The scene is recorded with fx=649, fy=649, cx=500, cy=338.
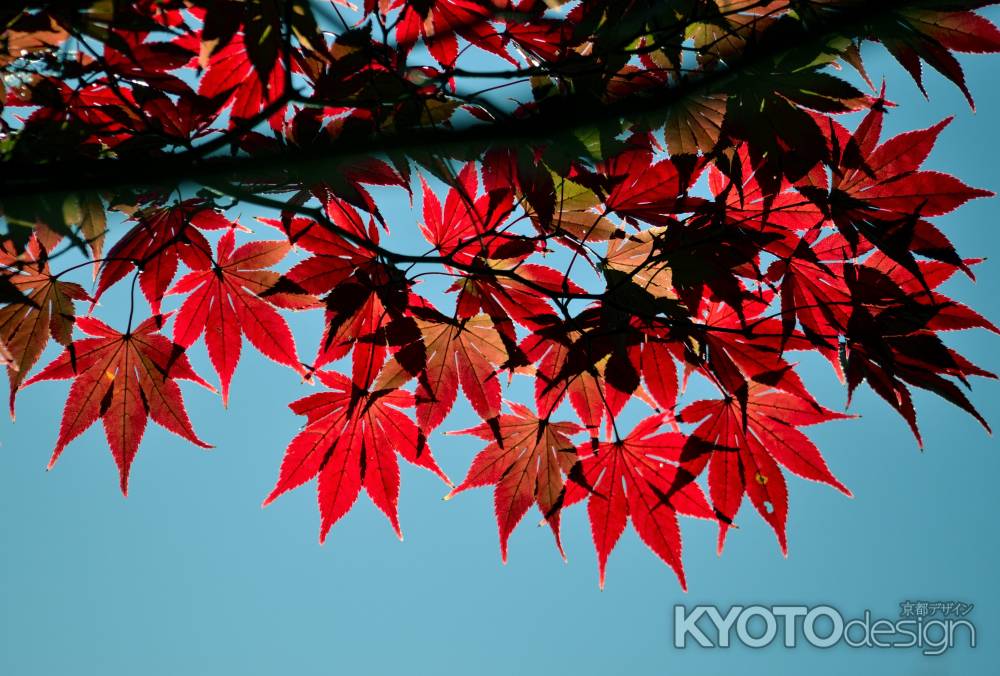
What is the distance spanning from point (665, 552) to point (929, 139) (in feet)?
2.47

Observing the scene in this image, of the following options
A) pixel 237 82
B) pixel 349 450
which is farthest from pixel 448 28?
pixel 349 450

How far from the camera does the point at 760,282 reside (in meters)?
0.98

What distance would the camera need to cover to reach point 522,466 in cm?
111

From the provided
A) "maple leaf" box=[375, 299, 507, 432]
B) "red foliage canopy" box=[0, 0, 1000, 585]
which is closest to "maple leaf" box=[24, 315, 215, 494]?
"red foliage canopy" box=[0, 0, 1000, 585]

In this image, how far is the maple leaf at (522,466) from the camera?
107cm

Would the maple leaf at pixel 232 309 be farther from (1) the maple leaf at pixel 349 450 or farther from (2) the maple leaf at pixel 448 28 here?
(2) the maple leaf at pixel 448 28

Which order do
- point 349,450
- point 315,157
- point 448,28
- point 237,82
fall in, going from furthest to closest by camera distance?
point 349,450, point 448,28, point 237,82, point 315,157

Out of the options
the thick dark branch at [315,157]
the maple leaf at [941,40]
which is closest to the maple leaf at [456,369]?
the thick dark branch at [315,157]

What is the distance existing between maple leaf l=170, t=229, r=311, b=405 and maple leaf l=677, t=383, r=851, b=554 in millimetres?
647

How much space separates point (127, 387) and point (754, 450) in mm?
1028

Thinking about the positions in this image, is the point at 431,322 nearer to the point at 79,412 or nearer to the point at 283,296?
the point at 283,296

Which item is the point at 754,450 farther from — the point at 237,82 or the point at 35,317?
the point at 35,317

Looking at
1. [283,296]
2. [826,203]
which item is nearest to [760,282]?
[826,203]

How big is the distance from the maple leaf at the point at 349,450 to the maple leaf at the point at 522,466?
9 cm
